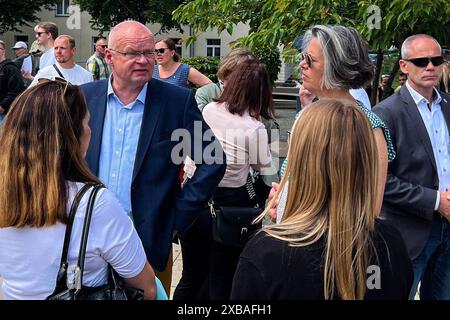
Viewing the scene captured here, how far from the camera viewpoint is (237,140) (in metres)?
3.87

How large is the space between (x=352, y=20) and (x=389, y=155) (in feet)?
9.04

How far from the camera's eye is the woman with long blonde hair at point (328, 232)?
188 centimetres

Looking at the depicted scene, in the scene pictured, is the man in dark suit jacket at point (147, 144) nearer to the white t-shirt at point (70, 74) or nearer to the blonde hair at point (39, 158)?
the blonde hair at point (39, 158)

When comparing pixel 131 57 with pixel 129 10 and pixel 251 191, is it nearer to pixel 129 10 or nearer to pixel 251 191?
pixel 251 191

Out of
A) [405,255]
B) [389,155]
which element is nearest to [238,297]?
[405,255]

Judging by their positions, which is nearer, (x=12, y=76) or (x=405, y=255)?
(x=405, y=255)

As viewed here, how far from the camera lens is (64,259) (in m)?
2.15

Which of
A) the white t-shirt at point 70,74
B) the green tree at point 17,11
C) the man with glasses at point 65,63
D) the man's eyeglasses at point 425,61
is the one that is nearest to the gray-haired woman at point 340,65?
the man's eyeglasses at point 425,61

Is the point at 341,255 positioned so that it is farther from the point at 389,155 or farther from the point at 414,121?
the point at 414,121

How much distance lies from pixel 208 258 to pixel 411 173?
4.37ft

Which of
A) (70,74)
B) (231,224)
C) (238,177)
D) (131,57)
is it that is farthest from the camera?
(70,74)

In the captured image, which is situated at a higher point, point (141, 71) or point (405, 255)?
point (141, 71)

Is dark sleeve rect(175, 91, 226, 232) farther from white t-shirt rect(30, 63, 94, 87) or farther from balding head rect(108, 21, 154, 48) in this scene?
white t-shirt rect(30, 63, 94, 87)

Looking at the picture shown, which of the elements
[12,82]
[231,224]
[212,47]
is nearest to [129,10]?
[212,47]
